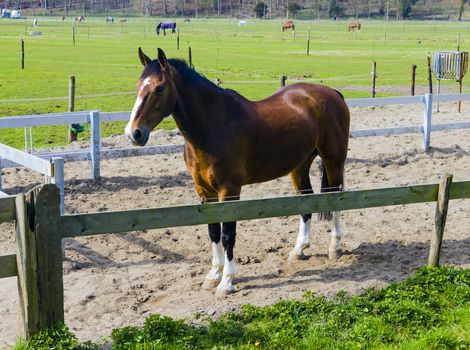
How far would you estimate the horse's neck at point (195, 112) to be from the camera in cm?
718

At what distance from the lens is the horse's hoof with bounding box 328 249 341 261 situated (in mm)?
8305

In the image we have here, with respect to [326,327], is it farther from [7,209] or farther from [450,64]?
[450,64]

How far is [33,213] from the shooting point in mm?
5254

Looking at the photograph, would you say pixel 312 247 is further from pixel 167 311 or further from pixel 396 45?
pixel 396 45

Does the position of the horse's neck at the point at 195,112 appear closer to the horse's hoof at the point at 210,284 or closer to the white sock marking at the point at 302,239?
the horse's hoof at the point at 210,284

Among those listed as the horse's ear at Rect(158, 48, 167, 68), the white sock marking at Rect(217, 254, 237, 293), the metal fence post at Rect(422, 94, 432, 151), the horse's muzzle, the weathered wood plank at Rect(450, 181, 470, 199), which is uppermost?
the horse's ear at Rect(158, 48, 167, 68)

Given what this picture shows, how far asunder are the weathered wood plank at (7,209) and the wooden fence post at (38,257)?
67 mm

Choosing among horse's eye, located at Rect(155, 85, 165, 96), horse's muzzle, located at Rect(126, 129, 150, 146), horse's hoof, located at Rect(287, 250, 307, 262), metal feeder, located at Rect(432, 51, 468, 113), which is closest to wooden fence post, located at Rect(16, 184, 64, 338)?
horse's muzzle, located at Rect(126, 129, 150, 146)

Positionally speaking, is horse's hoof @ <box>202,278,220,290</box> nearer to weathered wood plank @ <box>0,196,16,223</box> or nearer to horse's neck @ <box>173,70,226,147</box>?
horse's neck @ <box>173,70,226,147</box>

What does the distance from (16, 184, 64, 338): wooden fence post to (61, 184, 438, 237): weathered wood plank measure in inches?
6.8

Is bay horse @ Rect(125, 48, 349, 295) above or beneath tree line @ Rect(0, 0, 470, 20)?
beneath

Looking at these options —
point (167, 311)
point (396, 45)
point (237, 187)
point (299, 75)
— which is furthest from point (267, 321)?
point (396, 45)

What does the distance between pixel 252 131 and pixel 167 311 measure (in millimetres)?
2093

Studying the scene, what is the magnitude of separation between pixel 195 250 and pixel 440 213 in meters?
3.01
